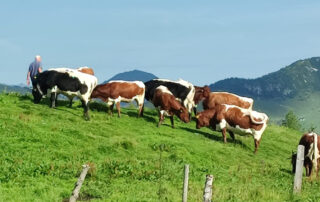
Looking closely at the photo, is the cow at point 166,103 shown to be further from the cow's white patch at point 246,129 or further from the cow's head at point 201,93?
the cow's head at point 201,93

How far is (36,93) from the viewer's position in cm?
3184

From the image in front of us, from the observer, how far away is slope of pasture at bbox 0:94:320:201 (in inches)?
642

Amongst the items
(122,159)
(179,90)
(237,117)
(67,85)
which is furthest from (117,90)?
(122,159)

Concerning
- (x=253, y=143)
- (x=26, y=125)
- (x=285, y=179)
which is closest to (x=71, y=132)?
(x=26, y=125)

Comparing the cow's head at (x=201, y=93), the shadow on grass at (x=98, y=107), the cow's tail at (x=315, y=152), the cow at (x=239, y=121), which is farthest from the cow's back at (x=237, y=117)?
the shadow on grass at (x=98, y=107)

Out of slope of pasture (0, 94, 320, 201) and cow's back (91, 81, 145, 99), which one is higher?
cow's back (91, 81, 145, 99)

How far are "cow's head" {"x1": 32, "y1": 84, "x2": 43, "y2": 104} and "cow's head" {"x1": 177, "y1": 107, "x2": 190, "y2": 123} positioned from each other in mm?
9273

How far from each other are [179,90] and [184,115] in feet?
9.03

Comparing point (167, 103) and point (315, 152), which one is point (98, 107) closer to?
point (167, 103)

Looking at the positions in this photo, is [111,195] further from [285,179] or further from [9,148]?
[285,179]

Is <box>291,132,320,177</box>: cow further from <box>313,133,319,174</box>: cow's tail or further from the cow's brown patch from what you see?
the cow's brown patch

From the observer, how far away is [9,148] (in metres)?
20.3

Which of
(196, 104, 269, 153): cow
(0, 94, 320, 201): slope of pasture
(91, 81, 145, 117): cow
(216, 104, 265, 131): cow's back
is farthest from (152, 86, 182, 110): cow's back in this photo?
(216, 104, 265, 131): cow's back

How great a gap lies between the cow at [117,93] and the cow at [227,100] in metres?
6.35
